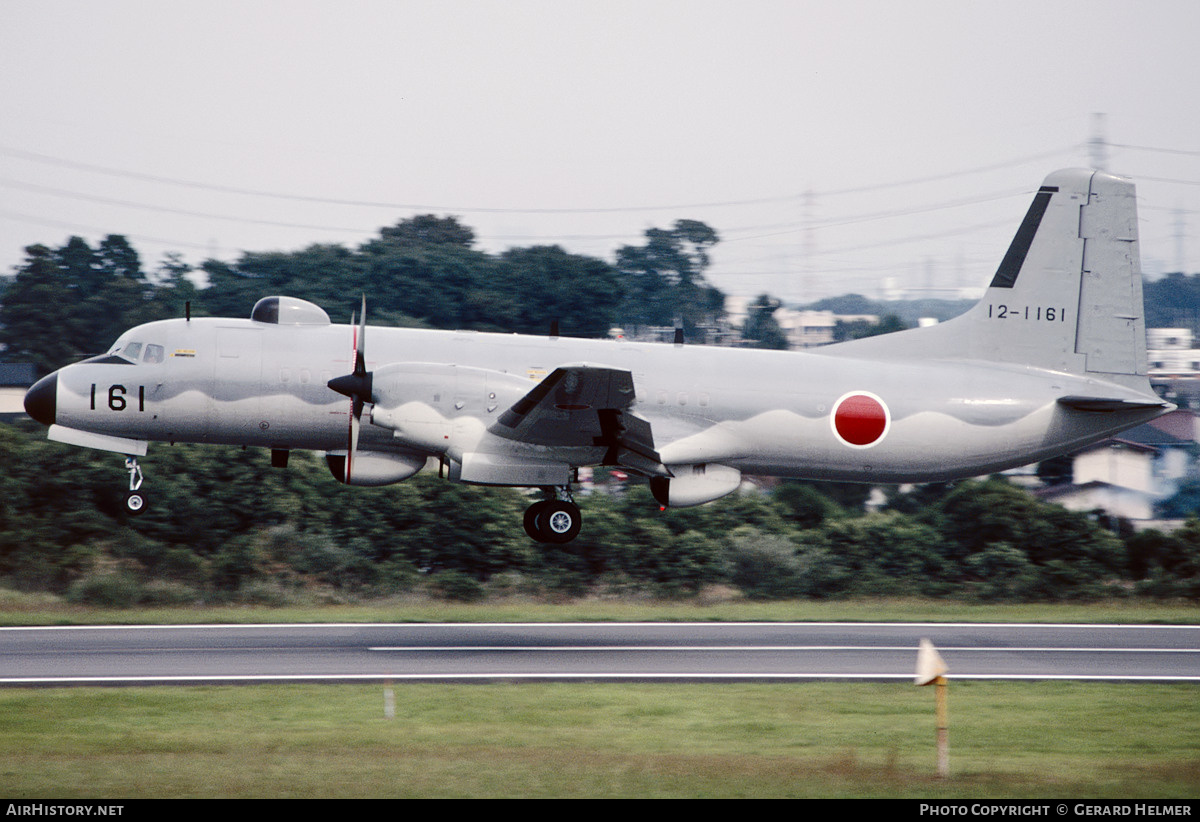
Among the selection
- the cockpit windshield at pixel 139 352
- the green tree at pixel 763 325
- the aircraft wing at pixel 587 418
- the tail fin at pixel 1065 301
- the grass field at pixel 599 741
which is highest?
the green tree at pixel 763 325

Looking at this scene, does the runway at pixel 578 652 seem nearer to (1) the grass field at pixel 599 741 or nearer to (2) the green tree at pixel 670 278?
(1) the grass field at pixel 599 741

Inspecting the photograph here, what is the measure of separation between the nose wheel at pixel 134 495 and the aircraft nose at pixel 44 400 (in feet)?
5.32

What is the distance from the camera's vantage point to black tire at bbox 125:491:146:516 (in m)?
21.8

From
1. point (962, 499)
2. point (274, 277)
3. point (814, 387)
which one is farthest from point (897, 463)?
point (274, 277)

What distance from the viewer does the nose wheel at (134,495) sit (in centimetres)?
2184

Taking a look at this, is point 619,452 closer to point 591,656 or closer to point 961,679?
point 591,656

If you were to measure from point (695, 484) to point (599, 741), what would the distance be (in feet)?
25.5

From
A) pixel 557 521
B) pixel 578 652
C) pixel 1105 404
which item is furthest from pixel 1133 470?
pixel 578 652

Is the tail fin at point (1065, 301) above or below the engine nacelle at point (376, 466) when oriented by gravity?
above

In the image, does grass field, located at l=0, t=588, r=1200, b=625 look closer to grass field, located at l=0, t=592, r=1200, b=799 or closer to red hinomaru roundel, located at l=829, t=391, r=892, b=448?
red hinomaru roundel, located at l=829, t=391, r=892, b=448

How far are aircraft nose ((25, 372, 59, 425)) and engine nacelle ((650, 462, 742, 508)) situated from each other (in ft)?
36.4

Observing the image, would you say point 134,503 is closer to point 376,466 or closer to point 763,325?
point 376,466

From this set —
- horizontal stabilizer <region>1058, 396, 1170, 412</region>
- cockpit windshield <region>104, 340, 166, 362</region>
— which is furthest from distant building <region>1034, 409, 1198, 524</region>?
cockpit windshield <region>104, 340, 166, 362</region>

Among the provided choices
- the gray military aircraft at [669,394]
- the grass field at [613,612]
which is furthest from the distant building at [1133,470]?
the gray military aircraft at [669,394]
